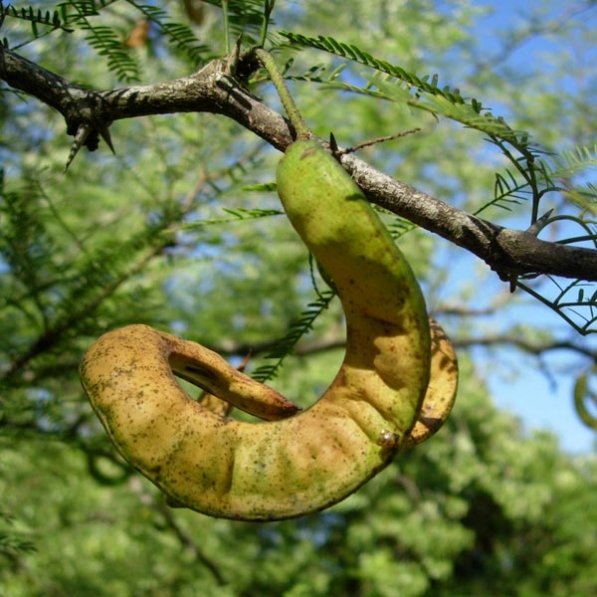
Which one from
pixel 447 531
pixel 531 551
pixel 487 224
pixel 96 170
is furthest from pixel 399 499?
pixel 487 224

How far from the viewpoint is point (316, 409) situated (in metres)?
1.05

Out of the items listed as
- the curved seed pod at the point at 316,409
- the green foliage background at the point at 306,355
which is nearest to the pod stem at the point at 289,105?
the curved seed pod at the point at 316,409

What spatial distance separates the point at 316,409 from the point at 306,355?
13.3ft

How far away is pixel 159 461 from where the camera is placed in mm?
974

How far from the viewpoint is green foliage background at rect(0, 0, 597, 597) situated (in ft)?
12.9

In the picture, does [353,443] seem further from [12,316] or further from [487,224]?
[12,316]

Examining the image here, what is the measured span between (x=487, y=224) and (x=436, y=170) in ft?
24.8

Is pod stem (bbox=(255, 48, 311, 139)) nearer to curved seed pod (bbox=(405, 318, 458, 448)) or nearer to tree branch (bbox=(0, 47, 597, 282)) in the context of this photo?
tree branch (bbox=(0, 47, 597, 282))

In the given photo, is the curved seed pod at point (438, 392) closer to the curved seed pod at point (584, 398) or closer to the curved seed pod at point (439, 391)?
the curved seed pod at point (439, 391)

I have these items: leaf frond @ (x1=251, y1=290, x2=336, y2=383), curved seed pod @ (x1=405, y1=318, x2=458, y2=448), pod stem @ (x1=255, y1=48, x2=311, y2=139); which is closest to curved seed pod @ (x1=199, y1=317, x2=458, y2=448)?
curved seed pod @ (x1=405, y1=318, x2=458, y2=448)

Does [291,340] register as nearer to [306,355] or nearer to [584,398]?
[584,398]

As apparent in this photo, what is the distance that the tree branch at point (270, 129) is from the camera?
104 cm

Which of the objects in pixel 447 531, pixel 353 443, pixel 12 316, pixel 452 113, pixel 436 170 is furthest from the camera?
pixel 436 170

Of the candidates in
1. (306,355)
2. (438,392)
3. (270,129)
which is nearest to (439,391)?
(438,392)
